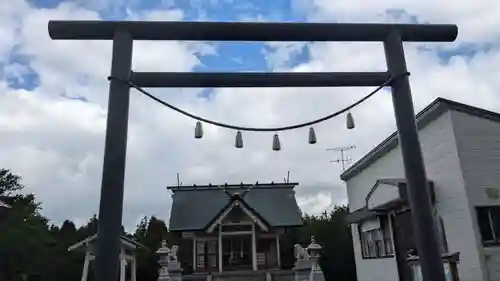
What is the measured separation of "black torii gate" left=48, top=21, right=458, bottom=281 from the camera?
404 cm

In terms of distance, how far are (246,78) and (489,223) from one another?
9.28 meters

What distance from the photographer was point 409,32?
4984mm

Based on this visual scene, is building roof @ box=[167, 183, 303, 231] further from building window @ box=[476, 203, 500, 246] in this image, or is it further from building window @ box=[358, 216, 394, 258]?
building window @ box=[476, 203, 500, 246]

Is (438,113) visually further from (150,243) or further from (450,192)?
(150,243)

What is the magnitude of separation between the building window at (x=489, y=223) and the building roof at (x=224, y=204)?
9884 millimetres

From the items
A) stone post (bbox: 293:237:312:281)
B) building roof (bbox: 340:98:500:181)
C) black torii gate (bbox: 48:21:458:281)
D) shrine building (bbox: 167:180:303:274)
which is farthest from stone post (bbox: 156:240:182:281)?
black torii gate (bbox: 48:21:458:281)

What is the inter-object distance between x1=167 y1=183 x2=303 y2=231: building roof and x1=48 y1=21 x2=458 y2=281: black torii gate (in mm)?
15381

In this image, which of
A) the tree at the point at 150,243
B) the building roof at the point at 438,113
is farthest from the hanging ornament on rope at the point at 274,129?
the tree at the point at 150,243

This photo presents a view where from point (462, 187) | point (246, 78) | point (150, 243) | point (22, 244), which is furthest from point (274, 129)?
point (150, 243)

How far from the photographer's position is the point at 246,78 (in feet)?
16.0

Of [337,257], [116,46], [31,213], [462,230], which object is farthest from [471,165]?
[31,213]

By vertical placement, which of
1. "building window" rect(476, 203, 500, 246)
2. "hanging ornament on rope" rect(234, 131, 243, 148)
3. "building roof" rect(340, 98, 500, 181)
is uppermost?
"building roof" rect(340, 98, 500, 181)

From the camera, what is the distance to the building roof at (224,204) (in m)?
20.1

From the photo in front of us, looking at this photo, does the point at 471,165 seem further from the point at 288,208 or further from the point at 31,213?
the point at 31,213
